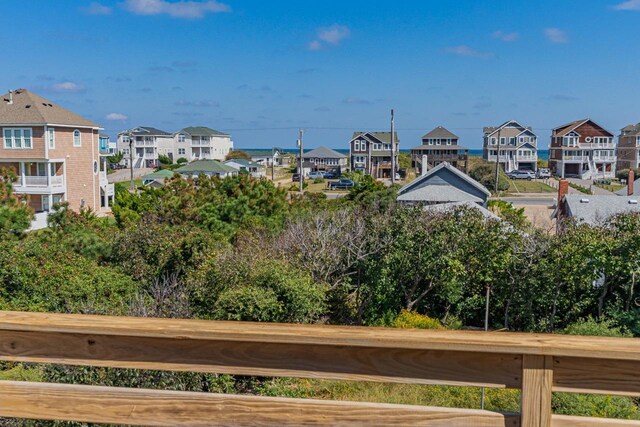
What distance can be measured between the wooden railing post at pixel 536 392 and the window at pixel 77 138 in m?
36.6

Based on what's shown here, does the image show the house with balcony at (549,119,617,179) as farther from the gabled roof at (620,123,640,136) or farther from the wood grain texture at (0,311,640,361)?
the wood grain texture at (0,311,640,361)

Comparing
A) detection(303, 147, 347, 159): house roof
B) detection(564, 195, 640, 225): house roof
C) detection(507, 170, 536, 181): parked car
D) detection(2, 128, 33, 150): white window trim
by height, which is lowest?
detection(564, 195, 640, 225): house roof

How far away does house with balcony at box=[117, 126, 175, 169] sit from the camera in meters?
83.4

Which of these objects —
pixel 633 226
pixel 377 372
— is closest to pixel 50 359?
pixel 377 372

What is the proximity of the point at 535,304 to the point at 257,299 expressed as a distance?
6.27 metres

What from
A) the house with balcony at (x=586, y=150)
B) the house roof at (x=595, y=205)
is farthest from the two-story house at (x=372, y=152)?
the house roof at (x=595, y=205)

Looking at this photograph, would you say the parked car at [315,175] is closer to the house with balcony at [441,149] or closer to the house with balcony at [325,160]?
the house with balcony at [325,160]

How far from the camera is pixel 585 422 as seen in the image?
158cm

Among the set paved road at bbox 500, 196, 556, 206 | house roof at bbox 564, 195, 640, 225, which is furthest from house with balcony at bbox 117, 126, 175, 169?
house roof at bbox 564, 195, 640, 225

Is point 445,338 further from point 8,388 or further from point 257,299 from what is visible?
point 257,299

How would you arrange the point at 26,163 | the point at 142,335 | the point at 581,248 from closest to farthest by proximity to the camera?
the point at 142,335 < the point at 581,248 < the point at 26,163

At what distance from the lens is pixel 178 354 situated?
5.64 ft

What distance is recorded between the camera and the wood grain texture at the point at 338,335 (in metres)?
1.55

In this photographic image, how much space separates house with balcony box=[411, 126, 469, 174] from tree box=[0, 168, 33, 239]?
56920 mm
